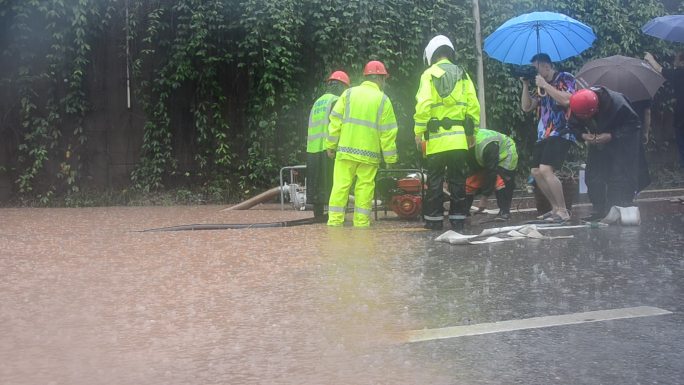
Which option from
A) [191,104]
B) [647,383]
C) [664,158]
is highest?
[191,104]

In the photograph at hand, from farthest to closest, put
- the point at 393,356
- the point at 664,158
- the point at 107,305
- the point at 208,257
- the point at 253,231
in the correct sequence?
1. the point at 664,158
2. the point at 253,231
3. the point at 208,257
4. the point at 107,305
5. the point at 393,356

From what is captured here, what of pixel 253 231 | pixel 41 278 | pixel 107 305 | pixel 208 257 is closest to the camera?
pixel 107 305

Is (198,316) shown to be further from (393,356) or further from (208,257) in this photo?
(208,257)

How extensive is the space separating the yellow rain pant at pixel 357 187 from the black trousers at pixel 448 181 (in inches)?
30.3

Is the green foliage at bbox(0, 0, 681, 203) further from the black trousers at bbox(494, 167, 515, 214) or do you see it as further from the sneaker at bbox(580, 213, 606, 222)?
the sneaker at bbox(580, 213, 606, 222)

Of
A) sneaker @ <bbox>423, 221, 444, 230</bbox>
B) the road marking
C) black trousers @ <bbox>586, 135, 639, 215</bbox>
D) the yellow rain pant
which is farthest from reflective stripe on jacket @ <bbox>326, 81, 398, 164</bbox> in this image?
the road marking

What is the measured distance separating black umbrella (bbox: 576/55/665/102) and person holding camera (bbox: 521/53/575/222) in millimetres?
1600

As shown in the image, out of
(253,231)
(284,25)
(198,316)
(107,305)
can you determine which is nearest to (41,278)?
(107,305)

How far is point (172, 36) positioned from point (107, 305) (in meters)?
8.93

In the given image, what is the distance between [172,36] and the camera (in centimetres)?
1341

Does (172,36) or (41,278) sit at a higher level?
(172,36)

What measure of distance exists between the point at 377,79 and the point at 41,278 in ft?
15.1

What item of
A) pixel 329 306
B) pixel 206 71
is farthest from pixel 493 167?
pixel 206 71

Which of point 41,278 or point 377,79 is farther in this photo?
point 377,79
